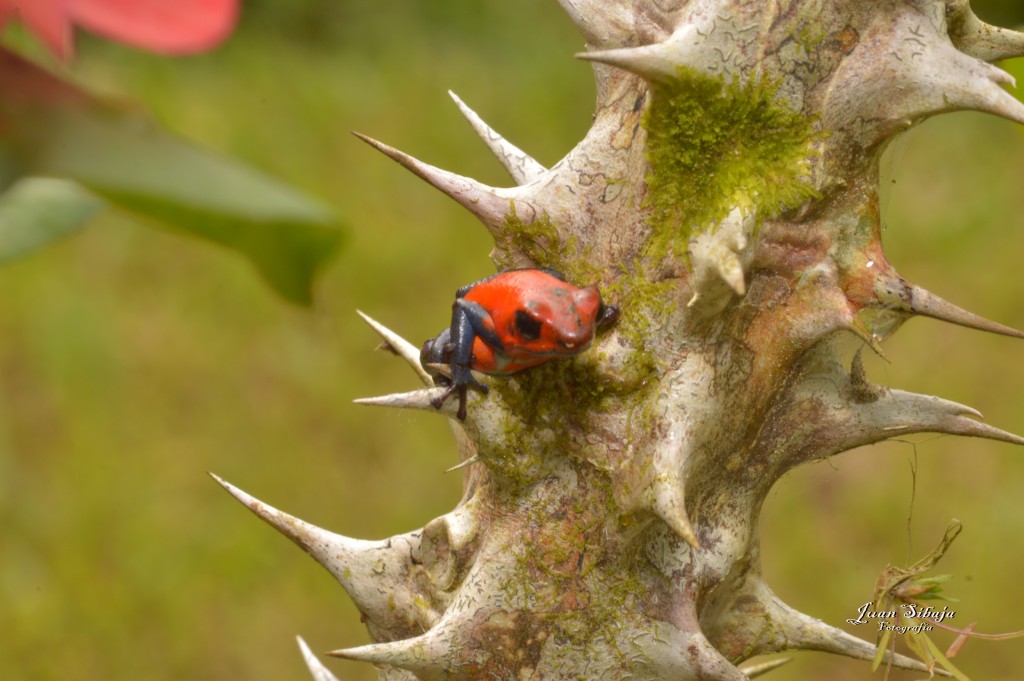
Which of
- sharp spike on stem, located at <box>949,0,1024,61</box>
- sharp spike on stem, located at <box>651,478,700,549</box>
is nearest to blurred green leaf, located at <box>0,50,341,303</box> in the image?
sharp spike on stem, located at <box>651,478,700,549</box>

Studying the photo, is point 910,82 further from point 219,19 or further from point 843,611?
point 843,611

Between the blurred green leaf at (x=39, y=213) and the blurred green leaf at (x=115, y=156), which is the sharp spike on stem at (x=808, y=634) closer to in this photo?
the blurred green leaf at (x=115, y=156)

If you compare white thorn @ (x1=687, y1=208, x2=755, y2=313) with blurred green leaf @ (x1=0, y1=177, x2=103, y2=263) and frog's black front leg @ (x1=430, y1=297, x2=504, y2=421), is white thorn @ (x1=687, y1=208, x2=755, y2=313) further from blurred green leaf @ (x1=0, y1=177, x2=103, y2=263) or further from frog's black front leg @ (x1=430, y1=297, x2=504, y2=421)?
blurred green leaf @ (x1=0, y1=177, x2=103, y2=263)

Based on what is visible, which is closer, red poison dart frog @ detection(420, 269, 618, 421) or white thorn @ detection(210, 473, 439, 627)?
red poison dart frog @ detection(420, 269, 618, 421)

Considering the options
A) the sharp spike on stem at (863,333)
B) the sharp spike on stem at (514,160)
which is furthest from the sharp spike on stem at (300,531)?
the sharp spike on stem at (863,333)

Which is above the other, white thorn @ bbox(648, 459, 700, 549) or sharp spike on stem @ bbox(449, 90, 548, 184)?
sharp spike on stem @ bbox(449, 90, 548, 184)
